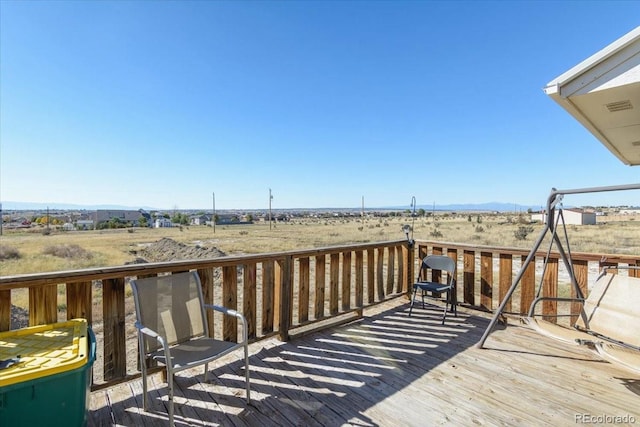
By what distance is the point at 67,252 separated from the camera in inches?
575

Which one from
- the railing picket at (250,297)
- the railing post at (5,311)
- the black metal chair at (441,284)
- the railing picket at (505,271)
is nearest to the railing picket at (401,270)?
the black metal chair at (441,284)

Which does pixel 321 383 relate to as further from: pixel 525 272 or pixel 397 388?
pixel 525 272

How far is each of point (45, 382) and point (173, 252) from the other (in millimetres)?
14293

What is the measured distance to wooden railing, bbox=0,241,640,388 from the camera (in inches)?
75.0

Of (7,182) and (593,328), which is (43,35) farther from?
(7,182)

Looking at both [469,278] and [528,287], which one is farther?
[469,278]

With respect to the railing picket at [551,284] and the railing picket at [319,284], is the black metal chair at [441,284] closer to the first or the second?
the railing picket at [551,284]

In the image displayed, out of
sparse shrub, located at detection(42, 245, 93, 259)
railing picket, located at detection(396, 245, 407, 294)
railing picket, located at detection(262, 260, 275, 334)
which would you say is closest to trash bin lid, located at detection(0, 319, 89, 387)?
railing picket, located at detection(262, 260, 275, 334)

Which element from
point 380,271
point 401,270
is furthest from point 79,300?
point 401,270

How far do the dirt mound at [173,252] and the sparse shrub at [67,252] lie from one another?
7.30ft

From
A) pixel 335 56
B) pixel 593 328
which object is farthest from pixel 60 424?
pixel 335 56

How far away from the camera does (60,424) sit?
1.29 m

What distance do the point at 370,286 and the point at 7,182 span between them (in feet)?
63.6

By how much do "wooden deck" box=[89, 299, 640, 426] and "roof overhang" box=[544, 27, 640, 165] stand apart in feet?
6.98
